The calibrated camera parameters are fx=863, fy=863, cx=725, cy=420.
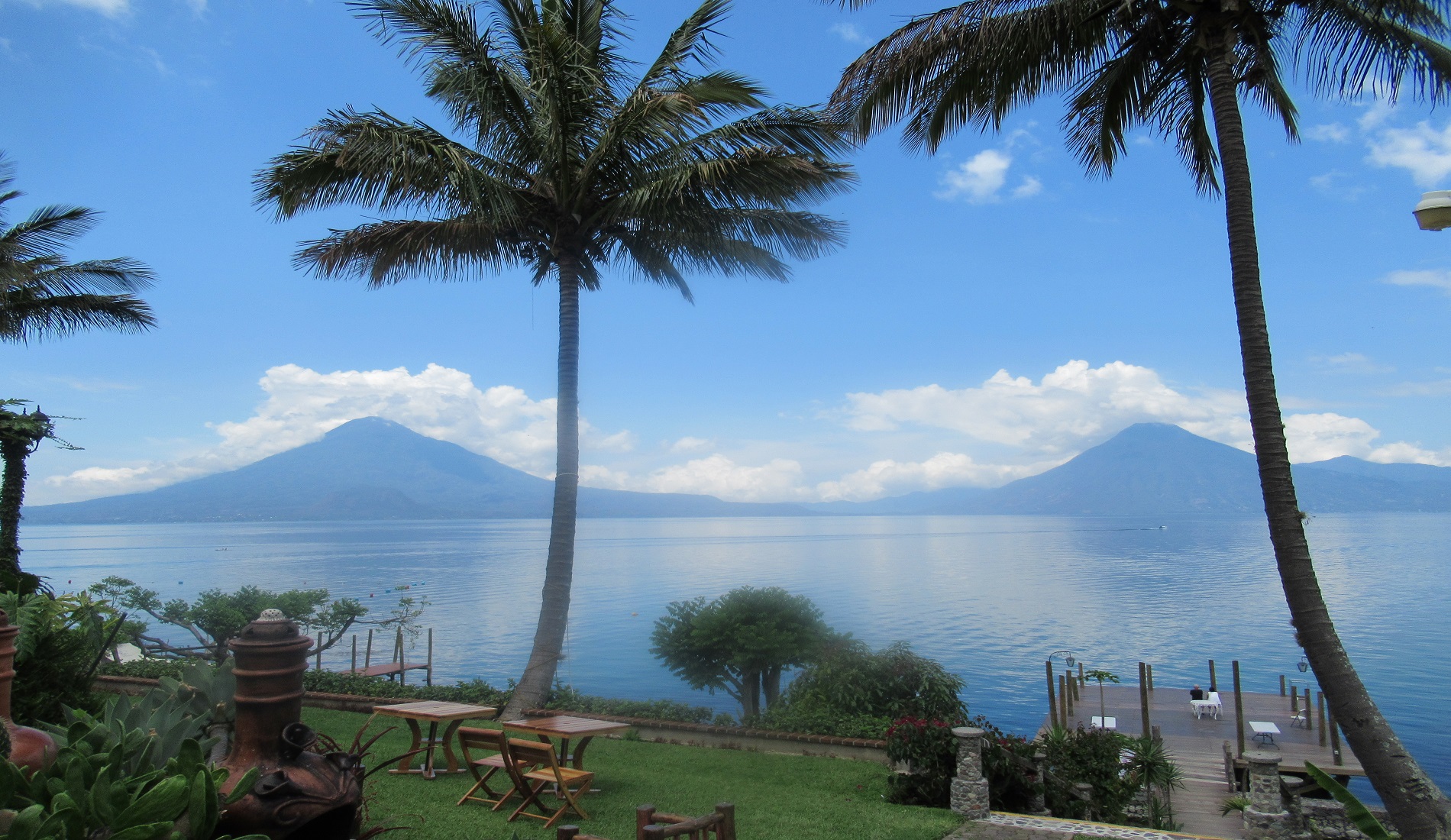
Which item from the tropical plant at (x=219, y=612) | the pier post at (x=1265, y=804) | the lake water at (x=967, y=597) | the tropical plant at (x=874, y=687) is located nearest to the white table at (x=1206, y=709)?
the lake water at (x=967, y=597)

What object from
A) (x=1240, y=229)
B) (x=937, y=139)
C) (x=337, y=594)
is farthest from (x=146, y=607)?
(x=337, y=594)

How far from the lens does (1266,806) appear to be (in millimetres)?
8930

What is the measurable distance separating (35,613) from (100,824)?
5.38 metres

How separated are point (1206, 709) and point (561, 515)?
30.2m

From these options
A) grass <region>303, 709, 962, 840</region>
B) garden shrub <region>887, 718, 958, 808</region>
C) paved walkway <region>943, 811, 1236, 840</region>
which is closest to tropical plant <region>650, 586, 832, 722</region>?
grass <region>303, 709, 962, 840</region>

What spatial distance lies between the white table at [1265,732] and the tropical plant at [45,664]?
32542 mm

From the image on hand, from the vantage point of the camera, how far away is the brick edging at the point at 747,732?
35.7ft

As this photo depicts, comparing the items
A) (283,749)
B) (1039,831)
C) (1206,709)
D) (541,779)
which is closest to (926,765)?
(1039,831)

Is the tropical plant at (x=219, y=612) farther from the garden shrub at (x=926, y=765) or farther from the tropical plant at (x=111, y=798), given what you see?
the tropical plant at (x=111, y=798)

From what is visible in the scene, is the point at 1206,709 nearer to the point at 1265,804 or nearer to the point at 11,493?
the point at 1265,804

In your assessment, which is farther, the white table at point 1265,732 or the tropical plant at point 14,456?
the white table at point 1265,732

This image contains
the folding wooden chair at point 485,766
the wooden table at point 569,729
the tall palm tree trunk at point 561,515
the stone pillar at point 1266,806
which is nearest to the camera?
the folding wooden chair at point 485,766

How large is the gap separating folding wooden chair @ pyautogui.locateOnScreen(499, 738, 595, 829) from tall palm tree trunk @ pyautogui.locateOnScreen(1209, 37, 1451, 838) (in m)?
5.96

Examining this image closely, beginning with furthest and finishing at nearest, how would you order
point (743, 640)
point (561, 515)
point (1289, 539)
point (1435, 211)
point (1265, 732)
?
point (1265, 732) < point (743, 640) < point (561, 515) < point (1289, 539) < point (1435, 211)
